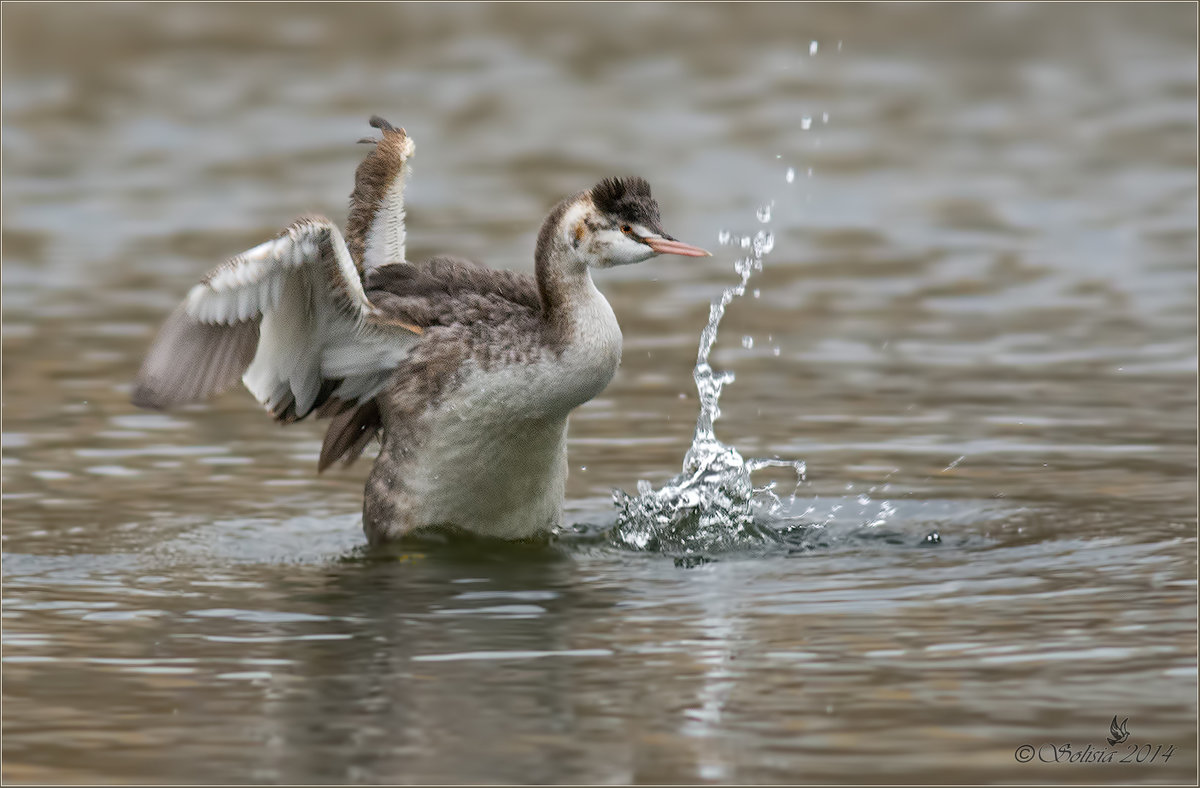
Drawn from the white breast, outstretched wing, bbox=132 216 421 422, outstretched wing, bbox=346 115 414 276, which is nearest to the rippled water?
the white breast

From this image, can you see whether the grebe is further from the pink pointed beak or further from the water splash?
the water splash

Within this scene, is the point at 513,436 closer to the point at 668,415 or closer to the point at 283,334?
the point at 283,334

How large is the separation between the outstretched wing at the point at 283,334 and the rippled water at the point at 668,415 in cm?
84

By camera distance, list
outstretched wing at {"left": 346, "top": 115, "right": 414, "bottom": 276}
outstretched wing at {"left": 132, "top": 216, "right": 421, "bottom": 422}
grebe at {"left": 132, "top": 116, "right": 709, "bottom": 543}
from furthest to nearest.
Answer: outstretched wing at {"left": 346, "top": 115, "right": 414, "bottom": 276}
grebe at {"left": 132, "top": 116, "right": 709, "bottom": 543}
outstretched wing at {"left": 132, "top": 216, "right": 421, "bottom": 422}

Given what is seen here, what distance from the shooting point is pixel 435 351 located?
1060cm

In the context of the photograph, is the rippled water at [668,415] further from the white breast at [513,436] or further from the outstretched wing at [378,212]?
the outstretched wing at [378,212]

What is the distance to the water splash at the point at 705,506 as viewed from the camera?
35.9 ft

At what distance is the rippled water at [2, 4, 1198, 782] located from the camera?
791cm

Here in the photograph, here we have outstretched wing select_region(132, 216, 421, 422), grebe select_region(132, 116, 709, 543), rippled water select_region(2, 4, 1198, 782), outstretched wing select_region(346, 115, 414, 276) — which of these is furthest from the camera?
outstretched wing select_region(346, 115, 414, 276)

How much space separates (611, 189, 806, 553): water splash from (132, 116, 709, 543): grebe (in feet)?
1.54

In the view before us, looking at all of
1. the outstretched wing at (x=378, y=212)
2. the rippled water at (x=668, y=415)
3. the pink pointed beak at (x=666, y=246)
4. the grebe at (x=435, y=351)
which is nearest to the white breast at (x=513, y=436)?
A: the grebe at (x=435, y=351)

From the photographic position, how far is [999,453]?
12.5 meters

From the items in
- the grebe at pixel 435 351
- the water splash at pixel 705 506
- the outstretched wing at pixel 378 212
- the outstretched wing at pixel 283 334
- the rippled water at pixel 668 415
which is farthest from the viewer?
the outstretched wing at pixel 378 212

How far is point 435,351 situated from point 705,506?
167cm
